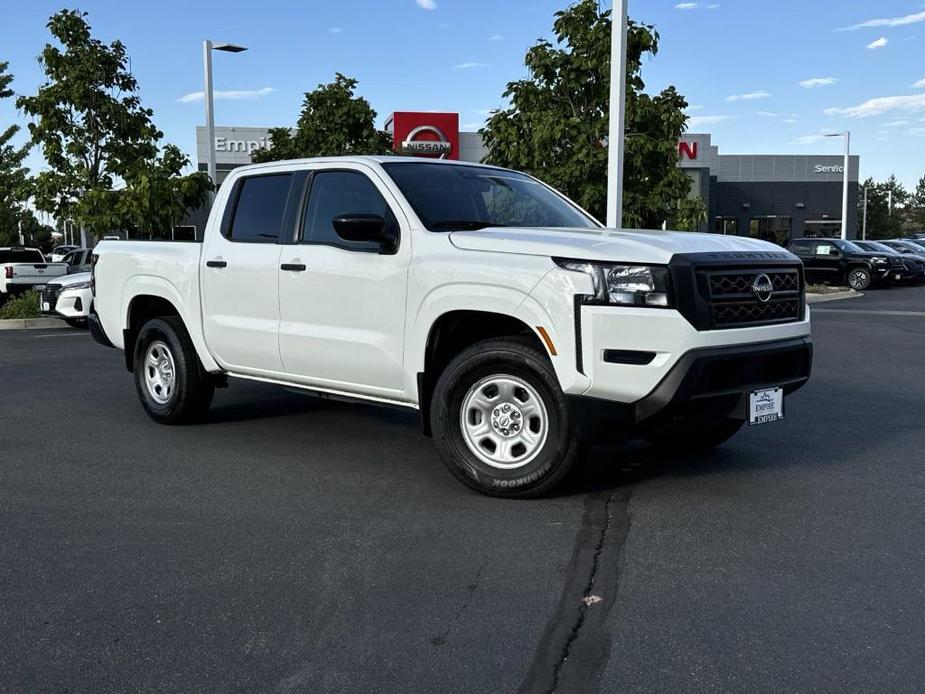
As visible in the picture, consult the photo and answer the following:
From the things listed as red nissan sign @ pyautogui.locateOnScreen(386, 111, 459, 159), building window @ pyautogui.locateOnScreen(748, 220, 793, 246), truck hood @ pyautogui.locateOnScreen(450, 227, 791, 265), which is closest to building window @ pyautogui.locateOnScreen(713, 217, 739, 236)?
building window @ pyautogui.locateOnScreen(748, 220, 793, 246)

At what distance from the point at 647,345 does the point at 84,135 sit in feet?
60.4

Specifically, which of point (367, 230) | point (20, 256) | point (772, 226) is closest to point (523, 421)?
point (367, 230)

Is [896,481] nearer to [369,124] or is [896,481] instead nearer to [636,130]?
[636,130]

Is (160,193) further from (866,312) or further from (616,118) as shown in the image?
(866,312)

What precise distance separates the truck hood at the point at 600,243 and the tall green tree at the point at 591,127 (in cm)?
1021

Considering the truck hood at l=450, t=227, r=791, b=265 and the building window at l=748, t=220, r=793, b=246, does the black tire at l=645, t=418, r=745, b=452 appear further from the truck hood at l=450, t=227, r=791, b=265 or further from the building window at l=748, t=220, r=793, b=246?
the building window at l=748, t=220, r=793, b=246

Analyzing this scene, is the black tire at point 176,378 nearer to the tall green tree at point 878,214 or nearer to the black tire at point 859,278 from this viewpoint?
the black tire at point 859,278

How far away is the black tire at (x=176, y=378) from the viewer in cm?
745

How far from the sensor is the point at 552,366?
5141mm

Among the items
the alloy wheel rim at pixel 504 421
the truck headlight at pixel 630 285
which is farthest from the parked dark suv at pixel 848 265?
the truck headlight at pixel 630 285

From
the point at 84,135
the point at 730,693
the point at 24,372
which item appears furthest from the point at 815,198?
the point at 730,693

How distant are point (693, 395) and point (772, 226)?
198 feet

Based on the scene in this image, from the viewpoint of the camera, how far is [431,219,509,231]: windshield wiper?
5883mm

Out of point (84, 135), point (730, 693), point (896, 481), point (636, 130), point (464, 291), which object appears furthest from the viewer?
point (84, 135)
